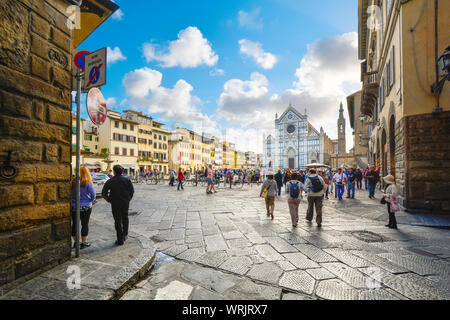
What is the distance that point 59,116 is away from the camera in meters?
3.12

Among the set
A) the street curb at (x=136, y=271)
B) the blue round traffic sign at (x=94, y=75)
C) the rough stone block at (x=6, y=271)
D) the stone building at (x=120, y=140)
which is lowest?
the street curb at (x=136, y=271)

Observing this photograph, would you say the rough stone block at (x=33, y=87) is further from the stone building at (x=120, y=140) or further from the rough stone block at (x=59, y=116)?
the stone building at (x=120, y=140)

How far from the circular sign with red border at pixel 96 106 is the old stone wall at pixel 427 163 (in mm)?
8579

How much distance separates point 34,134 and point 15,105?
368mm

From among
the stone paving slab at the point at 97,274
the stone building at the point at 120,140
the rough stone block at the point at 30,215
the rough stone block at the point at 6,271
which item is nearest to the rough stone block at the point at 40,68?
the rough stone block at the point at 30,215

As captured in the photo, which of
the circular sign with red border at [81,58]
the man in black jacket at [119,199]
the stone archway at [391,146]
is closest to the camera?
the circular sign with red border at [81,58]

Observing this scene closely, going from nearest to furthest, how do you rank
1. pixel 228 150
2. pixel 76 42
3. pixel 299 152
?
pixel 76 42 → pixel 299 152 → pixel 228 150

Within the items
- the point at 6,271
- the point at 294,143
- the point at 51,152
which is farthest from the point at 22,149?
the point at 294,143

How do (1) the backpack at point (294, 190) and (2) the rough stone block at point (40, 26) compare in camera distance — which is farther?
(1) the backpack at point (294, 190)

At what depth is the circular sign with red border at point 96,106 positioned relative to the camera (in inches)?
Result: 134

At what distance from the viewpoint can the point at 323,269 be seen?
3.10 m
